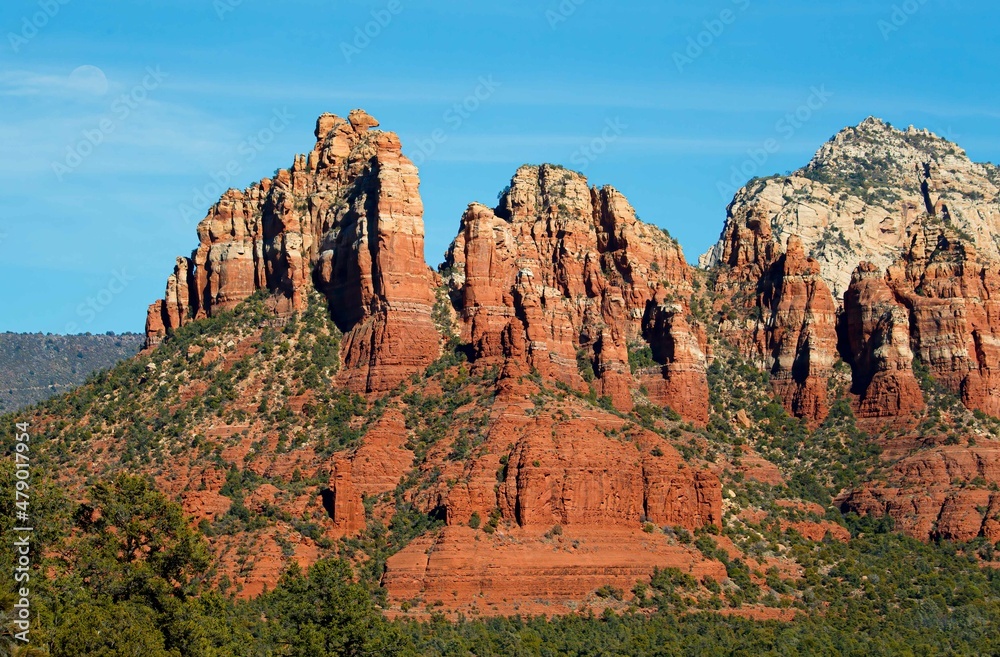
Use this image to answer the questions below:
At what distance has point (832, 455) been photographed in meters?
193

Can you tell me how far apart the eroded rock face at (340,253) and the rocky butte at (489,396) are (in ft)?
0.78

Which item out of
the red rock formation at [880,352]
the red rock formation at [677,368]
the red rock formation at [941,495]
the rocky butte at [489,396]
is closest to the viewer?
the rocky butte at [489,396]

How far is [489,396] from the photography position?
172m

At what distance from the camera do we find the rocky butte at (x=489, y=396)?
514 feet

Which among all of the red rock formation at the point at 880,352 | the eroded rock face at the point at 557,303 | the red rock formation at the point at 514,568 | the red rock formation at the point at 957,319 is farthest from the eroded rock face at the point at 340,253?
the red rock formation at the point at 957,319

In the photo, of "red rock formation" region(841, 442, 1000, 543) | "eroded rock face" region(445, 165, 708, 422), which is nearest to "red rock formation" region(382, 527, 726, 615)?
"eroded rock face" region(445, 165, 708, 422)

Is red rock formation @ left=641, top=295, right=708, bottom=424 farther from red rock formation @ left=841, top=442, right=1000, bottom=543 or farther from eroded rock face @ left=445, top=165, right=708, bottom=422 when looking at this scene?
red rock formation @ left=841, top=442, right=1000, bottom=543

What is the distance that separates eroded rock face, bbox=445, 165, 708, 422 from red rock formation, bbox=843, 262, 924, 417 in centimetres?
1415

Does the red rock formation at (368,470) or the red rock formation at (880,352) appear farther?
the red rock formation at (880,352)

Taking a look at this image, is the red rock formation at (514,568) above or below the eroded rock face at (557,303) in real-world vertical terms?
below

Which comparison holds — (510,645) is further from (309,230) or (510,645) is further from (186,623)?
(309,230)

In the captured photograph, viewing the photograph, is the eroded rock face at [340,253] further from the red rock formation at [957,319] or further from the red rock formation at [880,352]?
the red rock formation at [957,319]

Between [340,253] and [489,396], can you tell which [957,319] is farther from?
[340,253]

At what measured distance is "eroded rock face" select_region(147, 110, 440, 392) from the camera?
178m
